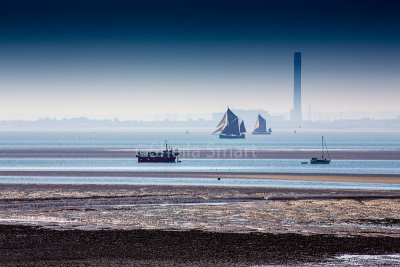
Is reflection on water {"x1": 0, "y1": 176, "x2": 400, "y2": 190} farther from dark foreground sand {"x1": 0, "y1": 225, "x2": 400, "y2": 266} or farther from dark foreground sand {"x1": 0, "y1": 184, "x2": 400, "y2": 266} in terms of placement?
dark foreground sand {"x1": 0, "y1": 225, "x2": 400, "y2": 266}

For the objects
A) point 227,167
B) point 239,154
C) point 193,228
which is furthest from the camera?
point 239,154

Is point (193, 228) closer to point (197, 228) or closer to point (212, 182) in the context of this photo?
point (197, 228)

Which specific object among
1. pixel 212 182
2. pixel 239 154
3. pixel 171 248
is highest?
pixel 239 154

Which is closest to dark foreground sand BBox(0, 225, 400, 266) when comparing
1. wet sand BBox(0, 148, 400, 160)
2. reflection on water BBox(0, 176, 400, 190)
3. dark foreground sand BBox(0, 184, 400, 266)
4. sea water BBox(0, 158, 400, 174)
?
dark foreground sand BBox(0, 184, 400, 266)

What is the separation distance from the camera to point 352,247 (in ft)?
71.4

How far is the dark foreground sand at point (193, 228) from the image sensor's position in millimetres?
20391

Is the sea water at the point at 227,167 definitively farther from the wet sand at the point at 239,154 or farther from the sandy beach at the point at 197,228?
the sandy beach at the point at 197,228

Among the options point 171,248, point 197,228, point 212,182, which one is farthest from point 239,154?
point 171,248

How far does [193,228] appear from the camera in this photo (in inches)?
1029

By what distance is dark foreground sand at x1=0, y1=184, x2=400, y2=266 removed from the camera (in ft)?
66.9

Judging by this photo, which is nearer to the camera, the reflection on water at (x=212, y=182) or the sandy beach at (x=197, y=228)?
the sandy beach at (x=197, y=228)

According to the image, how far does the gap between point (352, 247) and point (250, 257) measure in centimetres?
411

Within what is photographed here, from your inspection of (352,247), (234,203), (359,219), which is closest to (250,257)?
(352,247)

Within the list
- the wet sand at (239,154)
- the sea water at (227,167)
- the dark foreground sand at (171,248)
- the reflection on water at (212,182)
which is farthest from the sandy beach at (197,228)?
the wet sand at (239,154)
